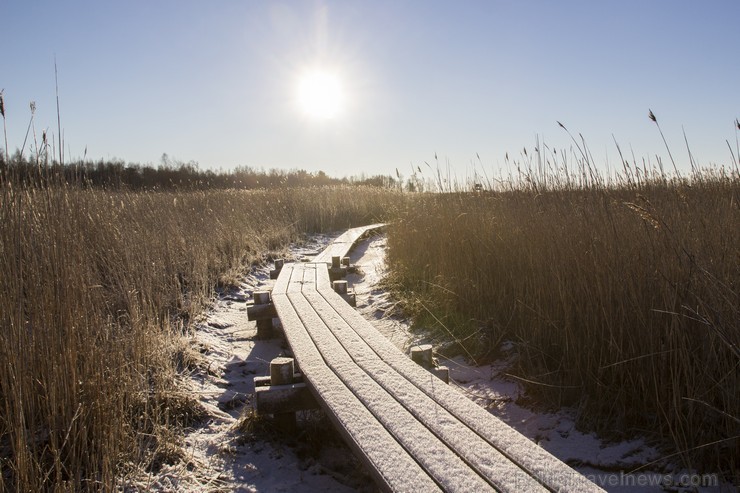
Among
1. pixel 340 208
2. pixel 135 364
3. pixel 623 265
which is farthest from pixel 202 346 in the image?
pixel 340 208

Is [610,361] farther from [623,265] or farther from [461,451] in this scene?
[461,451]

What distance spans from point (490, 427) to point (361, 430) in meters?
0.51

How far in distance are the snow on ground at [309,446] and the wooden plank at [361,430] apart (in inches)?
15.3

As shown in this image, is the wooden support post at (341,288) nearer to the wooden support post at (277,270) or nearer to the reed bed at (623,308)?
the reed bed at (623,308)

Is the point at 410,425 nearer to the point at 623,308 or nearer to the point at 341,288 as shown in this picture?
the point at 623,308

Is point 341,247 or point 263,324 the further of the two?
point 341,247

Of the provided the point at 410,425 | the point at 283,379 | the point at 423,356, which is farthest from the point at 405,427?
the point at 283,379

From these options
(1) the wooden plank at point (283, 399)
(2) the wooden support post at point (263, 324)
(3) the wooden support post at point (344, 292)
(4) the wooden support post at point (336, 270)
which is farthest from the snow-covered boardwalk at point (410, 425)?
(4) the wooden support post at point (336, 270)

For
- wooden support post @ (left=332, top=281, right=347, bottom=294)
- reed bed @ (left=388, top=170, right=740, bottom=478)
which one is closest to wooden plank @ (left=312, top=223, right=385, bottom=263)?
wooden support post @ (left=332, top=281, right=347, bottom=294)

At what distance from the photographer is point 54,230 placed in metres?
2.38

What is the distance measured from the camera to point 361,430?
204 cm

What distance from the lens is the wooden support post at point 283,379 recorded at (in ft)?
9.05

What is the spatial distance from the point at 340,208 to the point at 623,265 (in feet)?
38.4

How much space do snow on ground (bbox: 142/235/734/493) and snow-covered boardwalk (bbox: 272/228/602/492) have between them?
41 cm
